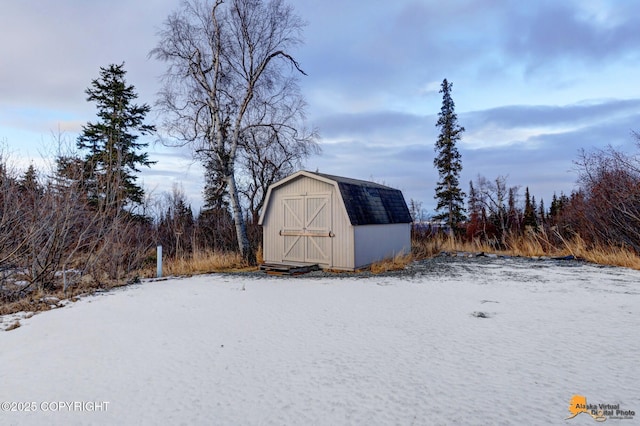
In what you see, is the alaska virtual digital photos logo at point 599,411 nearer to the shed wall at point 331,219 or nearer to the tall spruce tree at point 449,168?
the shed wall at point 331,219

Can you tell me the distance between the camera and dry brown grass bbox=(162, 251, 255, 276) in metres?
10.1

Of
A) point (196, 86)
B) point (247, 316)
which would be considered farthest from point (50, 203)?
point (196, 86)

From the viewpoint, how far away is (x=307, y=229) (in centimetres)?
1041

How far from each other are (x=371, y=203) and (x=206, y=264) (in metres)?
5.76

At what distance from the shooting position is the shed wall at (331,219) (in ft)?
31.6

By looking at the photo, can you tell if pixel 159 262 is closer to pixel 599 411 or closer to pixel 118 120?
pixel 599 411

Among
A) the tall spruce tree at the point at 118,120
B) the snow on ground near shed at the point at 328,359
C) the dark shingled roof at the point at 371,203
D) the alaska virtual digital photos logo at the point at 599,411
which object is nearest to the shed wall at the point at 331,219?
the dark shingled roof at the point at 371,203

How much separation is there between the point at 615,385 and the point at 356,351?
2.21 metres

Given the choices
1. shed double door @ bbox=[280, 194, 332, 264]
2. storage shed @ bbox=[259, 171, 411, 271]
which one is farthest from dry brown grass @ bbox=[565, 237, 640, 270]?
shed double door @ bbox=[280, 194, 332, 264]

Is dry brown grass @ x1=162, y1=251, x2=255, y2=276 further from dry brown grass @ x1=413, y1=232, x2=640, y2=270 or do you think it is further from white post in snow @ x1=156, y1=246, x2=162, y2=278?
dry brown grass @ x1=413, y1=232, x2=640, y2=270

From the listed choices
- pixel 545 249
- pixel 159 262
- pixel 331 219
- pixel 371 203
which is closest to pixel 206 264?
pixel 159 262

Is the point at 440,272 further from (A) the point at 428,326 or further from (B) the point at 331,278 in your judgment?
(A) the point at 428,326

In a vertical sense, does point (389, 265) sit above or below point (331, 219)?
below

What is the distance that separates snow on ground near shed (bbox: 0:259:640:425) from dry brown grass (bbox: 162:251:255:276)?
3.79 metres
